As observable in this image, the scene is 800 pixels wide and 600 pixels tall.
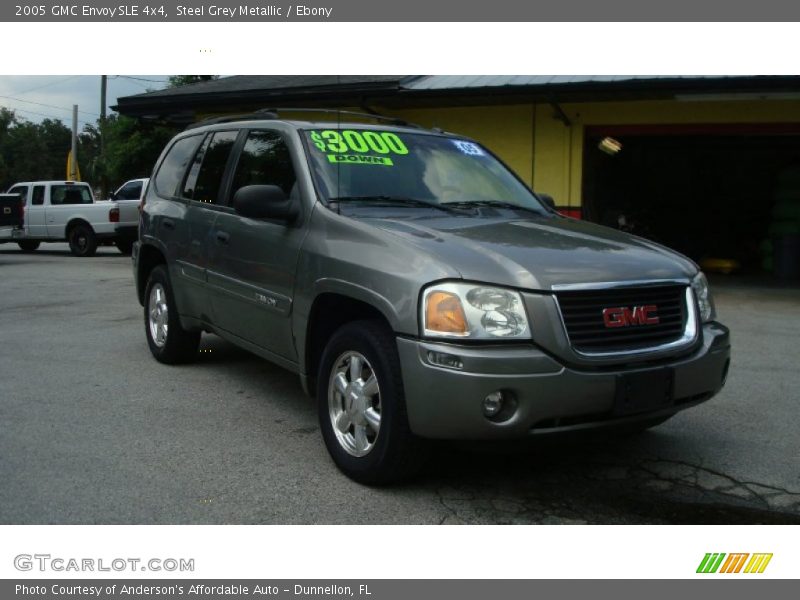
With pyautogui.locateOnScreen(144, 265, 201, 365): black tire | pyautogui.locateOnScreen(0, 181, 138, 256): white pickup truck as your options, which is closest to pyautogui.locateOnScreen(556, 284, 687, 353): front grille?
pyautogui.locateOnScreen(144, 265, 201, 365): black tire

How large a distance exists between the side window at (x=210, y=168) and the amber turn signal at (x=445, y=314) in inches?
101

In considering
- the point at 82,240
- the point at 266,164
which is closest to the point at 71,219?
the point at 82,240

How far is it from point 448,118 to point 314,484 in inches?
465

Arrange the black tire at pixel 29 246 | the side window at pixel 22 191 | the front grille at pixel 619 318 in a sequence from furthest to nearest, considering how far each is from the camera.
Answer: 1. the black tire at pixel 29 246
2. the side window at pixel 22 191
3. the front grille at pixel 619 318

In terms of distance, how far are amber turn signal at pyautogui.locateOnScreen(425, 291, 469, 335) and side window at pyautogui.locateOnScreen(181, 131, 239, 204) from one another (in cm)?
257

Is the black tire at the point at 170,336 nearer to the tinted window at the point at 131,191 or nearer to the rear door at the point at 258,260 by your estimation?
the rear door at the point at 258,260

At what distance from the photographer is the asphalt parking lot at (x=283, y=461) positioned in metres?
3.62

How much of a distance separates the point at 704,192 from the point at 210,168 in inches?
668

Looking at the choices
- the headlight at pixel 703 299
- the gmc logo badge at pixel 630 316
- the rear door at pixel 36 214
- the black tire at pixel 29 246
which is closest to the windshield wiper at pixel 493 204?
the headlight at pixel 703 299

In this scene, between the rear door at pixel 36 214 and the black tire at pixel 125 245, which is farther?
the rear door at pixel 36 214

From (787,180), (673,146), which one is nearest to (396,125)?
(787,180)

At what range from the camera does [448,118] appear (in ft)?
48.7

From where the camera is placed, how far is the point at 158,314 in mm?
6574

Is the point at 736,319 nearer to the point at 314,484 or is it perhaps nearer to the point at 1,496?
the point at 314,484
